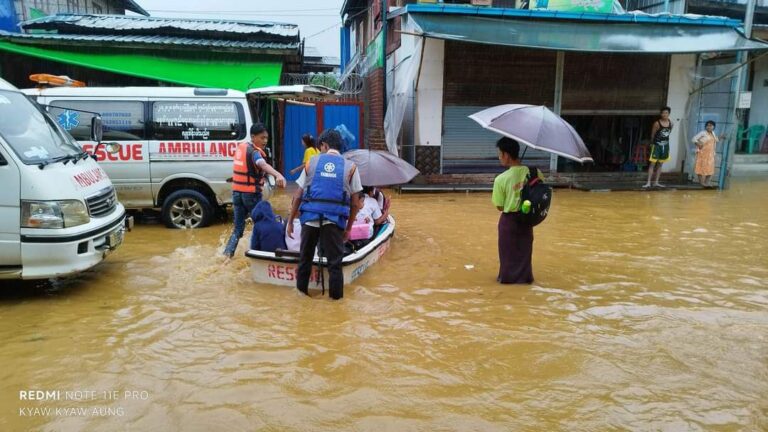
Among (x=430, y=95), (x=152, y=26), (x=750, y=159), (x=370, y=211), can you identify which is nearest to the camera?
(x=370, y=211)

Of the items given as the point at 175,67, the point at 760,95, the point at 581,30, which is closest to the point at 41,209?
the point at 175,67

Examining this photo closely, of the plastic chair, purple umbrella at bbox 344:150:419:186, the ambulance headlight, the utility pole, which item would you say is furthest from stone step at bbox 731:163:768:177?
the ambulance headlight

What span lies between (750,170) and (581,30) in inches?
363

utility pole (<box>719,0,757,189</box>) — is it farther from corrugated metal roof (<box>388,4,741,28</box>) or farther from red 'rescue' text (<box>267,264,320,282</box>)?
red 'rescue' text (<box>267,264,320,282</box>)

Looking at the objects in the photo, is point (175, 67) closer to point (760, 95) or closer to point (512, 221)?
point (512, 221)

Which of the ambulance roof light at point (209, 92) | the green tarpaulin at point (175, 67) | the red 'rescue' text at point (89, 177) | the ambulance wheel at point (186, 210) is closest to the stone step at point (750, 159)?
the green tarpaulin at point (175, 67)

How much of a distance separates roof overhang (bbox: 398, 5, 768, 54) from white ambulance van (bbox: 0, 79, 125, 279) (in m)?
7.19

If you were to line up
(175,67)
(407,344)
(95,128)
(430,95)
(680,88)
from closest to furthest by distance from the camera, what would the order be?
(407,344) < (95,128) < (175,67) < (430,95) < (680,88)

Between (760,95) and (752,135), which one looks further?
(760,95)

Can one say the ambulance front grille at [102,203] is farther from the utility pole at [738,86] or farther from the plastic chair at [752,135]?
the plastic chair at [752,135]

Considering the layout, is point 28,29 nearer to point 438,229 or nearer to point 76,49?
point 76,49

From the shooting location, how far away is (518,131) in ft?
17.2

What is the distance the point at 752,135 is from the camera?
1850 centimetres

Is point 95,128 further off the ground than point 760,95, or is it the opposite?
point 760,95
